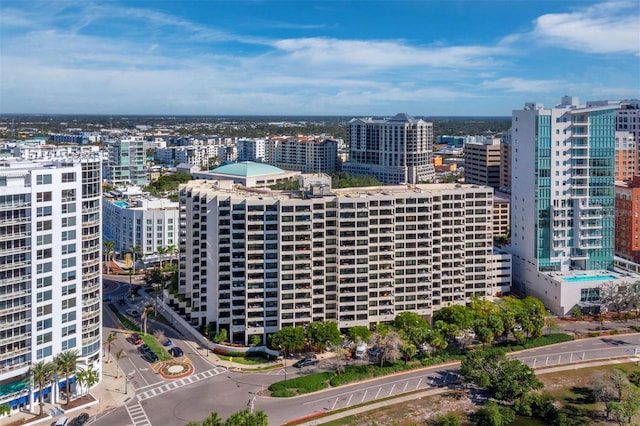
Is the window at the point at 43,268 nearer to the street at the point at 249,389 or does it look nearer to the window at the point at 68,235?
the window at the point at 68,235

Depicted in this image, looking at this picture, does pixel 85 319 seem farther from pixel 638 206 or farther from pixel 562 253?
pixel 638 206

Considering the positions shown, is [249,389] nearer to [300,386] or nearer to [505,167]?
[300,386]

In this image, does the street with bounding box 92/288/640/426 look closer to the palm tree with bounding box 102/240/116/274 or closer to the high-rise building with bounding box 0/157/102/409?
the high-rise building with bounding box 0/157/102/409

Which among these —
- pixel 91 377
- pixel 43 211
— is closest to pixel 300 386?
pixel 91 377

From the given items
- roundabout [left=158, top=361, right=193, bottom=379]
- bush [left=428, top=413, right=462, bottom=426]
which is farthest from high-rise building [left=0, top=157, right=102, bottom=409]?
bush [left=428, top=413, right=462, bottom=426]

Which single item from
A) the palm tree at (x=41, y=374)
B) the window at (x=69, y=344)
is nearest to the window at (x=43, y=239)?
the window at (x=69, y=344)

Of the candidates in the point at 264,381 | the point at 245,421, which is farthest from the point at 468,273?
the point at 245,421
